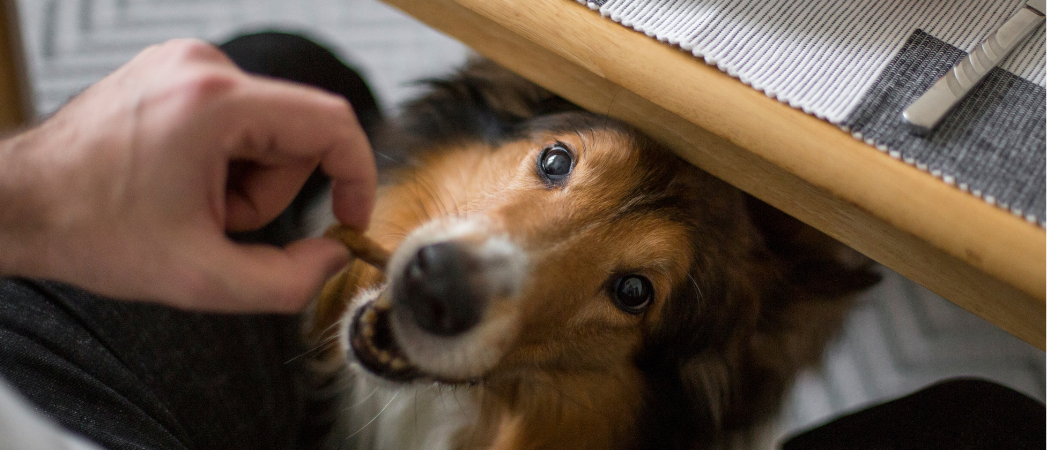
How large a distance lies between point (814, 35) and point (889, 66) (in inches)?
4.4

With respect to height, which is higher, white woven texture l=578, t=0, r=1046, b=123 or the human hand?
white woven texture l=578, t=0, r=1046, b=123

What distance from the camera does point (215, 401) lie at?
1.17 m

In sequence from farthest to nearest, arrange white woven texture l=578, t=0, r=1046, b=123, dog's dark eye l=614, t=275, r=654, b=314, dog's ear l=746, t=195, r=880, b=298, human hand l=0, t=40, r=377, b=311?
dog's ear l=746, t=195, r=880, b=298
dog's dark eye l=614, t=275, r=654, b=314
white woven texture l=578, t=0, r=1046, b=123
human hand l=0, t=40, r=377, b=311

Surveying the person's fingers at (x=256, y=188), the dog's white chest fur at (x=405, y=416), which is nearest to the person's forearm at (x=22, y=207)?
the person's fingers at (x=256, y=188)

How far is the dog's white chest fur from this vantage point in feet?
4.66

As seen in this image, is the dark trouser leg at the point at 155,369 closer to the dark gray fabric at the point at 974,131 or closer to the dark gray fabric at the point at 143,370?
the dark gray fabric at the point at 143,370

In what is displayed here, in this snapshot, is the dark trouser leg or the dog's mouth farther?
the dog's mouth

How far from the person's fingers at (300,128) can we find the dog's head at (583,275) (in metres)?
0.27

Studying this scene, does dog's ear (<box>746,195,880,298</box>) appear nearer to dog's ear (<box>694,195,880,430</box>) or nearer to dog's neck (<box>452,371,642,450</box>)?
dog's ear (<box>694,195,880,430</box>)

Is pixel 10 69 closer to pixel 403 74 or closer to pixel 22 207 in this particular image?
pixel 22 207

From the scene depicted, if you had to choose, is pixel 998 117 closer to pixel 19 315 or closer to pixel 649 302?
pixel 649 302

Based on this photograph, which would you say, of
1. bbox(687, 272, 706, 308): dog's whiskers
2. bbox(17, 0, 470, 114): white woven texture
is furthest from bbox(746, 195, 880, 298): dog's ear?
bbox(17, 0, 470, 114): white woven texture

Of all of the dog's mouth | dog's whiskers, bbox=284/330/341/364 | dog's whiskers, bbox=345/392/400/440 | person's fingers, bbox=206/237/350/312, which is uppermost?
person's fingers, bbox=206/237/350/312

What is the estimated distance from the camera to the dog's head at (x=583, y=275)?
1044mm
